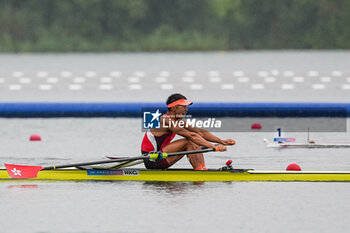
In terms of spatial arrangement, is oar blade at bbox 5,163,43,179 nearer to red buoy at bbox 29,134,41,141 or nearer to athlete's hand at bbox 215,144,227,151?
athlete's hand at bbox 215,144,227,151

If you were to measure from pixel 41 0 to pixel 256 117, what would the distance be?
190ft

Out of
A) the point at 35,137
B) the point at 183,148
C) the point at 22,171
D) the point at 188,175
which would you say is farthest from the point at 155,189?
the point at 35,137

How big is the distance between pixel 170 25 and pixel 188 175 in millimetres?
63239

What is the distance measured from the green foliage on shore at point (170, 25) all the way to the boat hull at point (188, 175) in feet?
183

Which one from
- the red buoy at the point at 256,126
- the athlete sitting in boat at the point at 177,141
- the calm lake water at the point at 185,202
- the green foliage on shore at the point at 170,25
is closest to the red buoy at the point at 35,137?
the calm lake water at the point at 185,202

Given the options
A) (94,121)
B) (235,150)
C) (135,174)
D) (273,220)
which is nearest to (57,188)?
(135,174)

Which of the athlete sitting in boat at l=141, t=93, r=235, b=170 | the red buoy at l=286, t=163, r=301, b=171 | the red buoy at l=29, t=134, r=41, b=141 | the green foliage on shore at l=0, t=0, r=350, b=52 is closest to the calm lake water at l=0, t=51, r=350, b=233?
the red buoy at l=29, t=134, r=41, b=141

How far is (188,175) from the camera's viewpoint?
12391 mm

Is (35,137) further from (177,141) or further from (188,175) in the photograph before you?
(188,175)

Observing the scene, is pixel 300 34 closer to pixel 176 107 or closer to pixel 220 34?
pixel 220 34

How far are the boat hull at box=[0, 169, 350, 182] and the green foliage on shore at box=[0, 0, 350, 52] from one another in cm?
5588

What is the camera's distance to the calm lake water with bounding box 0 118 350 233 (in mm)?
9703

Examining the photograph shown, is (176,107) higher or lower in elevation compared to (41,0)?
lower

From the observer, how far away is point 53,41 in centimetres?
6944
